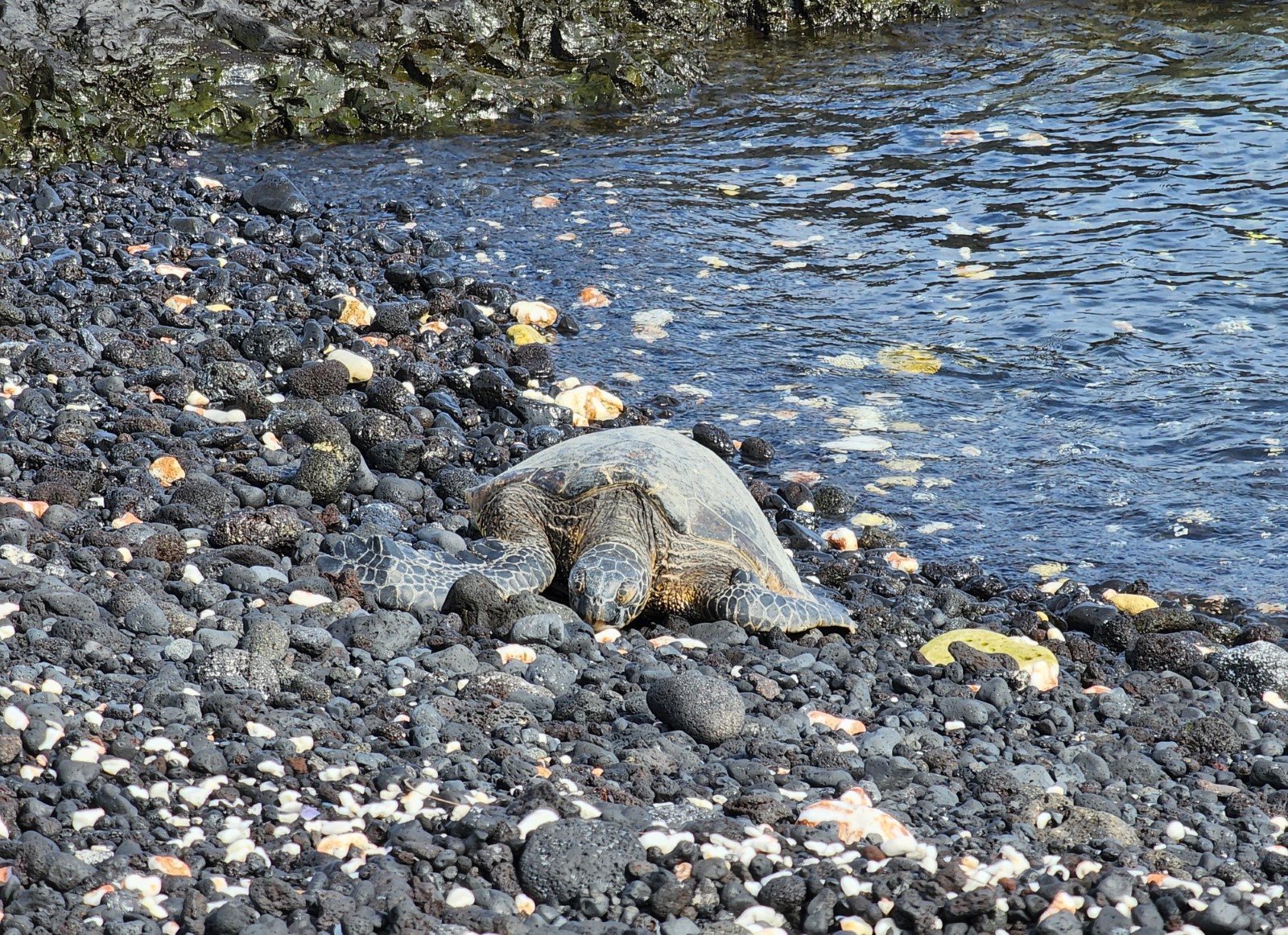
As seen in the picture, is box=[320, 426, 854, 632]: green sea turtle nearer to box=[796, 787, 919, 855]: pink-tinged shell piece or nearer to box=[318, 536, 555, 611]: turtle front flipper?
box=[318, 536, 555, 611]: turtle front flipper

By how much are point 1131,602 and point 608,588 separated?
114 inches

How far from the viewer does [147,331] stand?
8086mm

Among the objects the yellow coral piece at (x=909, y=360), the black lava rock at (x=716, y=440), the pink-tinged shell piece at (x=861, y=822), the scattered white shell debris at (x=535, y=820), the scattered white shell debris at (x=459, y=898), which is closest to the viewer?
the scattered white shell debris at (x=459, y=898)

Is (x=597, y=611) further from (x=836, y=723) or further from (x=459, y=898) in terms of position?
(x=459, y=898)

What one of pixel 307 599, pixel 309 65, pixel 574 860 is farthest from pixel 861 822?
pixel 309 65

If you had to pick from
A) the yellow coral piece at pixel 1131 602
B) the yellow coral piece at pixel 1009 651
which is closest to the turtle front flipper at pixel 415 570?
the yellow coral piece at pixel 1009 651

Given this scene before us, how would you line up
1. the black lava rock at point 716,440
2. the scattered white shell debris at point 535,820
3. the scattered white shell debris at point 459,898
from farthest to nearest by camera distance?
the black lava rock at point 716,440 < the scattered white shell debris at point 535,820 < the scattered white shell debris at point 459,898

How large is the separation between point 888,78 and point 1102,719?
41.4ft

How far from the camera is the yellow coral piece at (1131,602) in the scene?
20.9 ft

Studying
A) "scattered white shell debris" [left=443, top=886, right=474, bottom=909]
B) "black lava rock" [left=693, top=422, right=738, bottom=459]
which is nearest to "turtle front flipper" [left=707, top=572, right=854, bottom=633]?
"black lava rock" [left=693, top=422, right=738, bottom=459]

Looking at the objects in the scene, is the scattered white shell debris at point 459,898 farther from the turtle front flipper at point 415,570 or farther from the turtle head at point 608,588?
the turtle head at point 608,588

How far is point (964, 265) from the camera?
35.6ft

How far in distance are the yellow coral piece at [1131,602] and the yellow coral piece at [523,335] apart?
15.0ft

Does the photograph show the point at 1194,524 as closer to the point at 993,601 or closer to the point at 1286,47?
the point at 993,601
